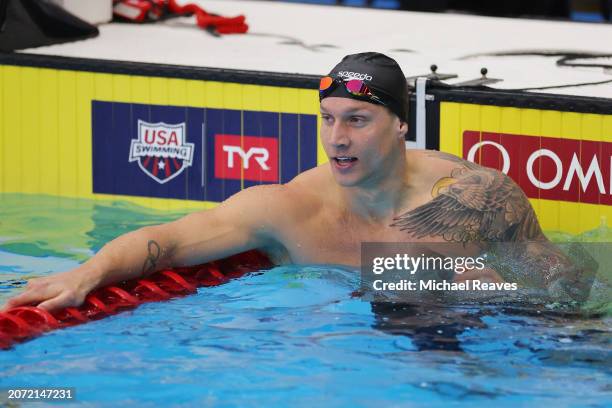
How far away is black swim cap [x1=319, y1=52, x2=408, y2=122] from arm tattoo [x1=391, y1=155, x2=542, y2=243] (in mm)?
333

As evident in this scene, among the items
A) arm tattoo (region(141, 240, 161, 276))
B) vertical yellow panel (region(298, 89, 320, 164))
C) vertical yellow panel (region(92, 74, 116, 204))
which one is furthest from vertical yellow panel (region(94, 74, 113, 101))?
arm tattoo (region(141, 240, 161, 276))

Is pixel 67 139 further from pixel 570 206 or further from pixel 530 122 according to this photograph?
pixel 570 206

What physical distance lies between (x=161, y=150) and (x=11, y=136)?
0.83 meters

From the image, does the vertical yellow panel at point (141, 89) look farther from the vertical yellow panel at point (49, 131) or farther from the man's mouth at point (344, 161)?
the man's mouth at point (344, 161)

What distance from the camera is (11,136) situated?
6.65 metres

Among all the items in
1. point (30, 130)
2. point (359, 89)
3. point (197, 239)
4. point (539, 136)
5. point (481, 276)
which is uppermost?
point (359, 89)

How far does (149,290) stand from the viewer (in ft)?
15.0

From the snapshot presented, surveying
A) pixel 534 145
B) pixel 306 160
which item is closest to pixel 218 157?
pixel 306 160

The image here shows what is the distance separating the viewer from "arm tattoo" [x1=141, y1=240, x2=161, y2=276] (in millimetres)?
4535

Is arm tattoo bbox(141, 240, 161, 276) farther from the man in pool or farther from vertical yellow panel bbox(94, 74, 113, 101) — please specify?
vertical yellow panel bbox(94, 74, 113, 101)

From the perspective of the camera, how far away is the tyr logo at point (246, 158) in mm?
6180

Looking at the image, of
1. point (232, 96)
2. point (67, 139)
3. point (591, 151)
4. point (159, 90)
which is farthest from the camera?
point (67, 139)

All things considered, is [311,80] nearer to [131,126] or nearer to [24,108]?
[131,126]

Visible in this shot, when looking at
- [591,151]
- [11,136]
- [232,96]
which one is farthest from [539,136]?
[11,136]
